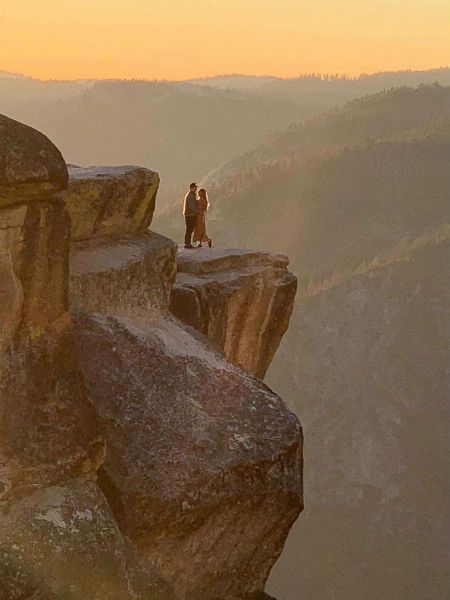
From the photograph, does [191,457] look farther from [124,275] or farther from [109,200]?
[109,200]

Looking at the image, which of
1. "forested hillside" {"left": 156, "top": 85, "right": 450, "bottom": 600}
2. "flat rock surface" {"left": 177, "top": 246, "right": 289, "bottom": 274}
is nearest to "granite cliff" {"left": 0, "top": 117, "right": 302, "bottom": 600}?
"flat rock surface" {"left": 177, "top": 246, "right": 289, "bottom": 274}

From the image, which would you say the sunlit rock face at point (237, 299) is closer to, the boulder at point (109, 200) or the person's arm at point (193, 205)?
the person's arm at point (193, 205)

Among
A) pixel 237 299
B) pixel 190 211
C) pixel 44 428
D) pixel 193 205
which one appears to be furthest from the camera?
pixel 190 211

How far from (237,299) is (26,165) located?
377 inches

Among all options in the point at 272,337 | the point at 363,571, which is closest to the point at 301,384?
the point at 363,571

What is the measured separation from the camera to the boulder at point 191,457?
11758mm

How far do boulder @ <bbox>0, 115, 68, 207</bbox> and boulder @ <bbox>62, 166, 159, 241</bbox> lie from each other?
432 cm

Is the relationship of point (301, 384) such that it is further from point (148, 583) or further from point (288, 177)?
point (148, 583)

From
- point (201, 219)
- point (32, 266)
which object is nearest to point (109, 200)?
point (32, 266)

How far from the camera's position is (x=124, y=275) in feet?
48.6

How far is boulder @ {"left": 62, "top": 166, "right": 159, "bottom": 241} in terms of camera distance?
14.9 metres

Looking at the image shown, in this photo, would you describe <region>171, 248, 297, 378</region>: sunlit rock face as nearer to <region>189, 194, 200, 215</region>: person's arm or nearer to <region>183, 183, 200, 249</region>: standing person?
<region>183, 183, 200, 249</region>: standing person

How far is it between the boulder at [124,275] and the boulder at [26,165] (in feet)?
12.1

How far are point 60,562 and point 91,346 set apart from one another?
4353 mm
